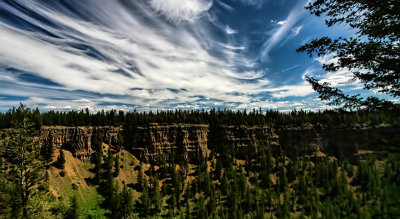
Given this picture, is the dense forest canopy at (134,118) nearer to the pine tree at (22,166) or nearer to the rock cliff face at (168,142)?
the rock cliff face at (168,142)

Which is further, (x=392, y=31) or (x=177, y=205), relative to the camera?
(x=177, y=205)

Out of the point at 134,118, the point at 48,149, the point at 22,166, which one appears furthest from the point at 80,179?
the point at 22,166

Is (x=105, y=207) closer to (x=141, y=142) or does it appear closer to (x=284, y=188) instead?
(x=141, y=142)

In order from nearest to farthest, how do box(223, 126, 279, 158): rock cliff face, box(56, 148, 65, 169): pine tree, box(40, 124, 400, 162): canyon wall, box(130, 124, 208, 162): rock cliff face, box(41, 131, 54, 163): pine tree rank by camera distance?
box(41, 131, 54, 163): pine tree
box(56, 148, 65, 169): pine tree
box(40, 124, 400, 162): canyon wall
box(130, 124, 208, 162): rock cliff face
box(223, 126, 279, 158): rock cliff face

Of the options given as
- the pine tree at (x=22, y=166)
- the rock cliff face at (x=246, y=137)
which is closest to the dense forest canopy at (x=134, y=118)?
the rock cliff face at (x=246, y=137)

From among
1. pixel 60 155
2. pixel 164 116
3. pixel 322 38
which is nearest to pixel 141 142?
pixel 164 116

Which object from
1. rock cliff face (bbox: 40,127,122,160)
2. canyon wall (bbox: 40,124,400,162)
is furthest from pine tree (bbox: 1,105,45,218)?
rock cliff face (bbox: 40,127,122,160)

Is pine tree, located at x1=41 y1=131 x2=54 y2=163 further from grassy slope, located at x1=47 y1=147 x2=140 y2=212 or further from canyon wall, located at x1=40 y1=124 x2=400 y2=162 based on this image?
canyon wall, located at x1=40 y1=124 x2=400 y2=162

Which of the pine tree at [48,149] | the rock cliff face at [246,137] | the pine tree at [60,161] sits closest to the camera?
the pine tree at [48,149]

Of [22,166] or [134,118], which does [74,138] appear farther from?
[22,166]

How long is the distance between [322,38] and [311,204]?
36.9ft

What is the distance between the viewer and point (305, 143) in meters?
8.06

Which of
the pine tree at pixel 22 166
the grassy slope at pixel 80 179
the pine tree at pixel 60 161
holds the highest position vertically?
the pine tree at pixel 22 166

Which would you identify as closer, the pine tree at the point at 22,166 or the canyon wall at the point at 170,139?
the pine tree at the point at 22,166
